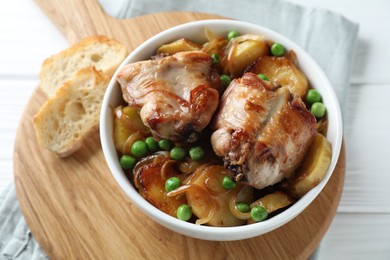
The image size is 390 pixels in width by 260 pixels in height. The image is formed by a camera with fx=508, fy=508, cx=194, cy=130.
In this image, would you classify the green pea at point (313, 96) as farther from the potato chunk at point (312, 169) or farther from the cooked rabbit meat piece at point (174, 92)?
the cooked rabbit meat piece at point (174, 92)

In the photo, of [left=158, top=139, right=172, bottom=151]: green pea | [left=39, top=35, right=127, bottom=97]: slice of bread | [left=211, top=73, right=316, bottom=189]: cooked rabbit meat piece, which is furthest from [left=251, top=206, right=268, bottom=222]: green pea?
[left=39, top=35, right=127, bottom=97]: slice of bread

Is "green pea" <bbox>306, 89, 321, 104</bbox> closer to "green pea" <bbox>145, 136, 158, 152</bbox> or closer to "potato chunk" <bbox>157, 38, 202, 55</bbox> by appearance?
"potato chunk" <bbox>157, 38, 202, 55</bbox>

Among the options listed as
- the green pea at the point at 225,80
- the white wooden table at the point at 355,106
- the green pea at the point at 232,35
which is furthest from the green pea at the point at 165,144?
the white wooden table at the point at 355,106

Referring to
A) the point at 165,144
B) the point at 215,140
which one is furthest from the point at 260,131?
the point at 165,144

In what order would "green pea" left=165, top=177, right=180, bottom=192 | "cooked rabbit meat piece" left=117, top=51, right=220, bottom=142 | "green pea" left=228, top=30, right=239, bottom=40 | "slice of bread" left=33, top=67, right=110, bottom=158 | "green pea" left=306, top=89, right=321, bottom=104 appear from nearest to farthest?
"cooked rabbit meat piece" left=117, top=51, right=220, bottom=142
"green pea" left=165, top=177, right=180, bottom=192
"green pea" left=306, top=89, right=321, bottom=104
"green pea" left=228, top=30, right=239, bottom=40
"slice of bread" left=33, top=67, right=110, bottom=158

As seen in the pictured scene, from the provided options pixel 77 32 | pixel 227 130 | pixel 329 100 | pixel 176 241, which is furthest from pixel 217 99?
pixel 77 32

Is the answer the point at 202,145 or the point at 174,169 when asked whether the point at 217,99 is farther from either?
the point at 174,169
